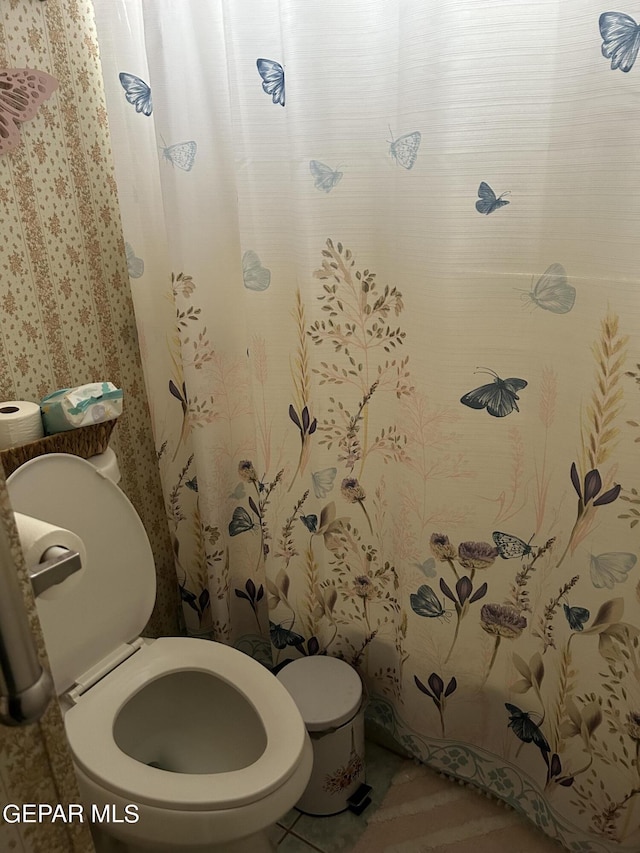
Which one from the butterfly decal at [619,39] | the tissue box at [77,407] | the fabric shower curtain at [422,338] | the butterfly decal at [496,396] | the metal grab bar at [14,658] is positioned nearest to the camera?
the metal grab bar at [14,658]

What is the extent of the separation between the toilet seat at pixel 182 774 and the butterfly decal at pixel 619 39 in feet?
3.98

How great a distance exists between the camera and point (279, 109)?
1.20m

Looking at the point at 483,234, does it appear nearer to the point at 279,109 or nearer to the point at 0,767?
the point at 279,109

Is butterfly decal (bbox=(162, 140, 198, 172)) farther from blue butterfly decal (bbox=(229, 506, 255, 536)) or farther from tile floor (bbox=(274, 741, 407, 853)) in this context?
tile floor (bbox=(274, 741, 407, 853))

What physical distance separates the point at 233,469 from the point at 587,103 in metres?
1.11

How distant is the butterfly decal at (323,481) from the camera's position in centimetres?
140

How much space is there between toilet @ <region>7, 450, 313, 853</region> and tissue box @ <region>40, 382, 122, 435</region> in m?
0.08

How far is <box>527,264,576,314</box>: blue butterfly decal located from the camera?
3.34 feet

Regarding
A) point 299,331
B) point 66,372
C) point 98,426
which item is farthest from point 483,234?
point 66,372

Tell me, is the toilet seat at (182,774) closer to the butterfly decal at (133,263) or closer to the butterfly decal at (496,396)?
the butterfly decal at (496,396)

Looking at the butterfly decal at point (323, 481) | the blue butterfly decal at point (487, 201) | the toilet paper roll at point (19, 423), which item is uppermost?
the blue butterfly decal at point (487, 201)

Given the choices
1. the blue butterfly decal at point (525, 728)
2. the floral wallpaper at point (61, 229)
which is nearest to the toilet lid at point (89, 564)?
the floral wallpaper at point (61, 229)

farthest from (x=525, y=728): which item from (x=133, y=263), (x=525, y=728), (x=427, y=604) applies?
(x=133, y=263)

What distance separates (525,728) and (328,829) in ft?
1.72
